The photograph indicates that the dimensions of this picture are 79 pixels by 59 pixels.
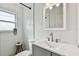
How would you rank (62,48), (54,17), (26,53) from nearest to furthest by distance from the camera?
(62,48) → (26,53) → (54,17)

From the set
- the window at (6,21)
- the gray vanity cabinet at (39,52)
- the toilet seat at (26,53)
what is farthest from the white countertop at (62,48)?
the window at (6,21)

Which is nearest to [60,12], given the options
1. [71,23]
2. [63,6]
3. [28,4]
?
[63,6]

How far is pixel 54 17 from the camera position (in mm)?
1396

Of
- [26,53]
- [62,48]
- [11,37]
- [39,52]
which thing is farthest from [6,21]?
[62,48]

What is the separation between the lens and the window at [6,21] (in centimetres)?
129

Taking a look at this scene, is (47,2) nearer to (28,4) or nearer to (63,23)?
(28,4)

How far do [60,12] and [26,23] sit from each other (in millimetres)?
532

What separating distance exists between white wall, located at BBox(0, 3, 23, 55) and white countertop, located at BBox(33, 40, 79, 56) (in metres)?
0.29

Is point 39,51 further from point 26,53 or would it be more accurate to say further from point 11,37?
point 11,37

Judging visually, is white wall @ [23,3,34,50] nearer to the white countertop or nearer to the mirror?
the white countertop

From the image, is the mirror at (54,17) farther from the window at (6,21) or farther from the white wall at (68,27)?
the window at (6,21)

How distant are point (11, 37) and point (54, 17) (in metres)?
0.69

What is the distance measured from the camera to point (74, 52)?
3.48ft

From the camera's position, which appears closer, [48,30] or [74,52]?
[74,52]
